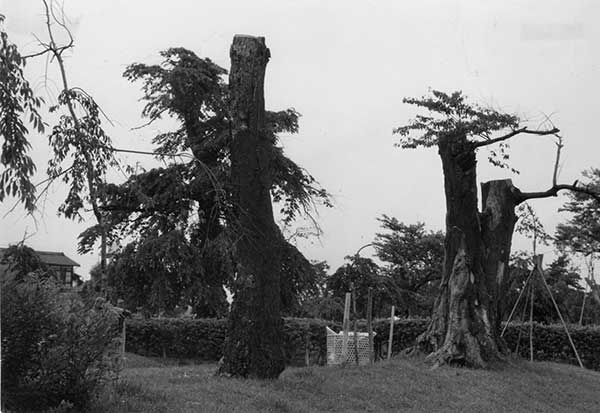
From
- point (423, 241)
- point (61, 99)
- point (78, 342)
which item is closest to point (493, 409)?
point (78, 342)

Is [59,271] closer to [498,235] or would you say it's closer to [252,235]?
[252,235]

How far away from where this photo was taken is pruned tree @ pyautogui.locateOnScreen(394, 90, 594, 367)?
1844 cm

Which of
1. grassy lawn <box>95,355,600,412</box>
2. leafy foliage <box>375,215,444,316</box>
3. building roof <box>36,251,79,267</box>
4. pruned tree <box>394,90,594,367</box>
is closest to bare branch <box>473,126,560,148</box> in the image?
pruned tree <box>394,90,594,367</box>

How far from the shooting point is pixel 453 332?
18.3m

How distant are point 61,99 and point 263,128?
16.0 ft

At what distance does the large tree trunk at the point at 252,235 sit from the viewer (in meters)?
12.4

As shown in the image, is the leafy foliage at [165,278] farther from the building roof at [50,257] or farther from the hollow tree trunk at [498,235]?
the hollow tree trunk at [498,235]

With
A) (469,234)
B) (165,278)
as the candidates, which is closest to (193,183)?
(165,278)

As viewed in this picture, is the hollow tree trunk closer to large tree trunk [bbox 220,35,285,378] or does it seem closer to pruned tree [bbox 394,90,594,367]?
pruned tree [bbox 394,90,594,367]

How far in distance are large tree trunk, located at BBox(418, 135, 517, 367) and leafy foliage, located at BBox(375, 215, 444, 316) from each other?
87.3ft

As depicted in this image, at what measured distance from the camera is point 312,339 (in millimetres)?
26516

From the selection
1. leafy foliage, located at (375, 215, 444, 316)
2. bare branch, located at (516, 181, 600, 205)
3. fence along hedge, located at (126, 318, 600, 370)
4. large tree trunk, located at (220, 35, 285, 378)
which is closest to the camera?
large tree trunk, located at (220, 35, 285, 378)

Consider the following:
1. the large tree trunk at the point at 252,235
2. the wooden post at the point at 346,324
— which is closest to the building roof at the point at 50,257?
the large tree trunk at the point at 252,235

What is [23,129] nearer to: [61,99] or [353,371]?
[61,99]
